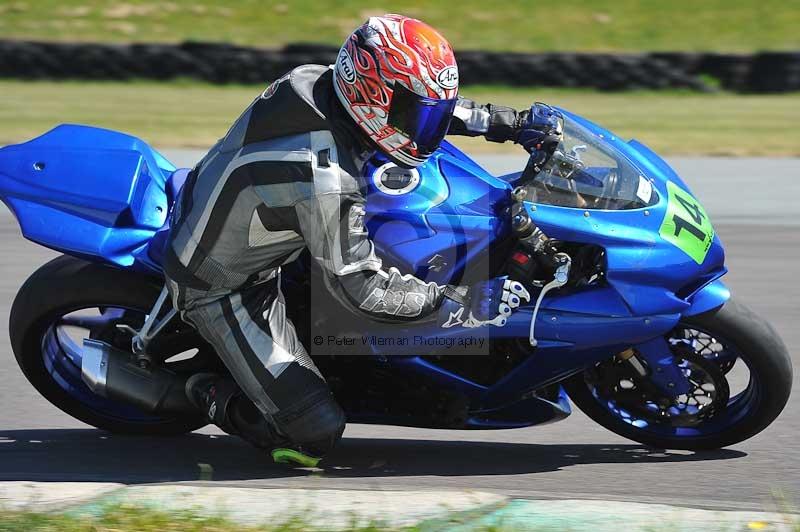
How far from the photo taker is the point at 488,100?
14.9 m

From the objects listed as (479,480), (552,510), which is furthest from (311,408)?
(552,510)

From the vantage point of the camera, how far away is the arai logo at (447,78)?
3.79 m

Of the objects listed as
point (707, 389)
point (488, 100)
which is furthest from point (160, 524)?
point (488, 100)

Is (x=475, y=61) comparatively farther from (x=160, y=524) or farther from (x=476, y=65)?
(x=160, y=524)

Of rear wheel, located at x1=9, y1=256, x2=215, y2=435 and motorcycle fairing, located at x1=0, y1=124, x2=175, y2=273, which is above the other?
motorcycle fairing, located at x1=0, y1=124, x2=175, y2=273

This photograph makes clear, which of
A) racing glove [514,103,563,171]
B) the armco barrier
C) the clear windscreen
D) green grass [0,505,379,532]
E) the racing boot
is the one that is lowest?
green grass [0,505,379,532]

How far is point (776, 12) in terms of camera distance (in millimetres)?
20969

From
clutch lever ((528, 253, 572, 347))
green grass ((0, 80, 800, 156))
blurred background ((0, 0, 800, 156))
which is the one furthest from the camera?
blurred background ((0, 0, 800, 156))

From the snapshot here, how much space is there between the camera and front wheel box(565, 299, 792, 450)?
A: 417cm

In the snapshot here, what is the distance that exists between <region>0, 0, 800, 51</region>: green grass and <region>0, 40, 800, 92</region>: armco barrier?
3011mm

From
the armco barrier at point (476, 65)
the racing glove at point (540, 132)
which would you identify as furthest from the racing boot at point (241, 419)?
the armco barrier at point (476, 65)

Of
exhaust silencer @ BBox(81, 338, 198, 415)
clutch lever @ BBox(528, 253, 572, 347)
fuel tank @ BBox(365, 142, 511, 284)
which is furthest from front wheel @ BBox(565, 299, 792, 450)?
exhaust silencer @ BBox(81, 338, 198, 415)

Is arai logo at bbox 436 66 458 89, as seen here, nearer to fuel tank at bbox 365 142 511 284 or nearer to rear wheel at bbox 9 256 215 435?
fuel tank at bbox 365 142 511 284

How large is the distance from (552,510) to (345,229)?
1.04m
